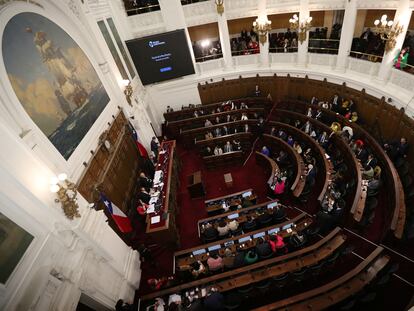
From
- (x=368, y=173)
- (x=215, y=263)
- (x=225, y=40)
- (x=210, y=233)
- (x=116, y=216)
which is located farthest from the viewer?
(x=225, y=40)

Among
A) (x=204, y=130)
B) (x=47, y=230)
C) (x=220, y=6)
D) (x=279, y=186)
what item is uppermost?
(x=220, y=6)

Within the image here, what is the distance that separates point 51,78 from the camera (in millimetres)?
6832

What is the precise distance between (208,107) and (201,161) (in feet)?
12.1

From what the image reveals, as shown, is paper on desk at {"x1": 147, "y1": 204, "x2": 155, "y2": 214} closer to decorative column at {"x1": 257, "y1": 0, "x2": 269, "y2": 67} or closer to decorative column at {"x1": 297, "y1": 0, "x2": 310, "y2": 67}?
decorative column at {"x1": 257, "y1": 0, "x2": 269, "y2": 67}

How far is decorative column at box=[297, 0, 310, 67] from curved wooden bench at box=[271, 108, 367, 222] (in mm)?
2863

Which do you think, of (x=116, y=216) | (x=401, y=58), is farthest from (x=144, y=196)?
(x=401, y=58)

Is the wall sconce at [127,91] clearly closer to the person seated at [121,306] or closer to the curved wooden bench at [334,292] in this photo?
the person seated at [121,306]

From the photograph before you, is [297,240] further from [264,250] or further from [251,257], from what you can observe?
[251,257]

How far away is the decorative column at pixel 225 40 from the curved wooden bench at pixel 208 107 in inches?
88.6

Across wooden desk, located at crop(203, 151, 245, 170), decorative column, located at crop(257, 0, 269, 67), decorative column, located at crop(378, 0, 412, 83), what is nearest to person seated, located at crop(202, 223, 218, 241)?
wooden desk, located at crop(203, 151, 245, 170)

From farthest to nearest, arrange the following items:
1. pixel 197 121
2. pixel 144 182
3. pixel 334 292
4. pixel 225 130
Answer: pixel 197 121, pixel 225 130, pixel 144 182, pixel 334 292

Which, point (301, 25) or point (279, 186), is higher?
point (301, 25)

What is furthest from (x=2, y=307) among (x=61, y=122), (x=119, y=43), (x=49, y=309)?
(x=119, y=43)

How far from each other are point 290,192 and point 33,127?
808 cm
